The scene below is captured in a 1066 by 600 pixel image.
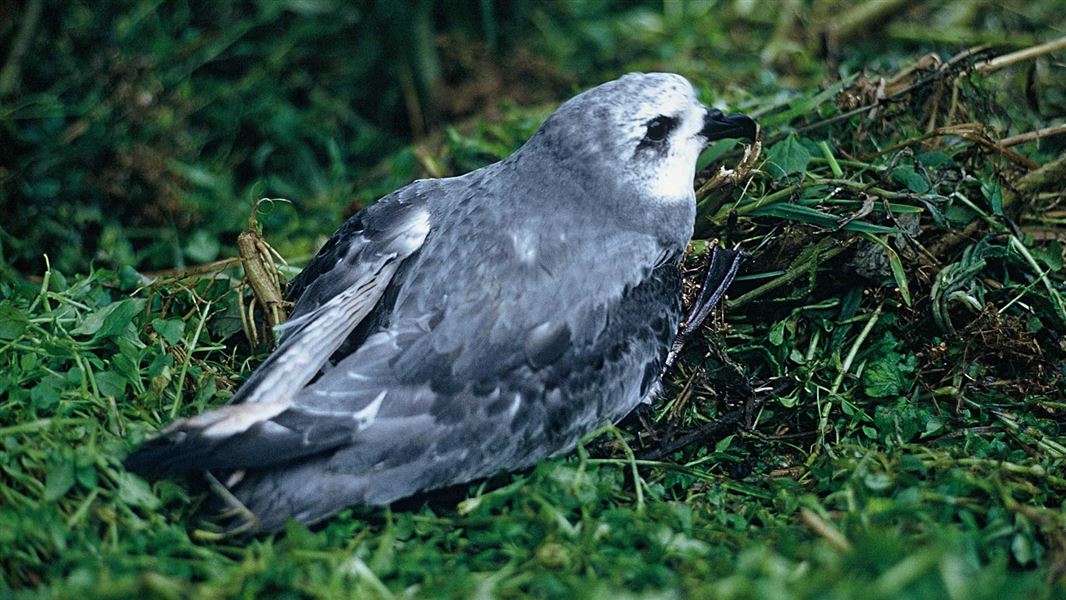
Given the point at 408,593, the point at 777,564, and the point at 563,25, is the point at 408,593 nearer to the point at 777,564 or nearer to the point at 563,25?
the point at 777,564

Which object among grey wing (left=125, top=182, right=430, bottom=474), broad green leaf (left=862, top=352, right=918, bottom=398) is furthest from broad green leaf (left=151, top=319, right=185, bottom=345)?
broad green leaf (left=862, top=352, right=918, bottom=398)

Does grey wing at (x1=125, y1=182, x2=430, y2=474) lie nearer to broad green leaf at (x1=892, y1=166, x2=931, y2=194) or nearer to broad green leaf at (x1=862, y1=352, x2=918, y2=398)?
broad green leaf at (x1=862, y1=352, x2=918, y2=398)

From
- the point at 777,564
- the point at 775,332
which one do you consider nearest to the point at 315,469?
the point at 777,564

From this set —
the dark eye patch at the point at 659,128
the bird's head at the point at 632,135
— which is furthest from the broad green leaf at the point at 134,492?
the dark eye patch at the point at 659,128

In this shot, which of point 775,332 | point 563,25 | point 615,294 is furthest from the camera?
point 563,25

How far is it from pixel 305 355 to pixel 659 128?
4.96 feet

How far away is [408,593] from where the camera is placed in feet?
8.68

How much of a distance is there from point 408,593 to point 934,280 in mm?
2398

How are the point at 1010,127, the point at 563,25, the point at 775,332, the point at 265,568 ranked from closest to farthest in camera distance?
the point at 265,568
the point at 775,332
the point at 1010,127
the point at 563,25

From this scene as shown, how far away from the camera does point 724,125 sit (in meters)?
3.67

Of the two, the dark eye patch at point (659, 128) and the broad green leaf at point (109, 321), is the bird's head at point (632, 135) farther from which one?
the broad green leaf at point (109, 321)

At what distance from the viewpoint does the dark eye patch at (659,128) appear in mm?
3496

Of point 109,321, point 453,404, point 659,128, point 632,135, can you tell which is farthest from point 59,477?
point 659,128

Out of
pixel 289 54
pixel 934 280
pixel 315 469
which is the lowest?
pixel 934 280
